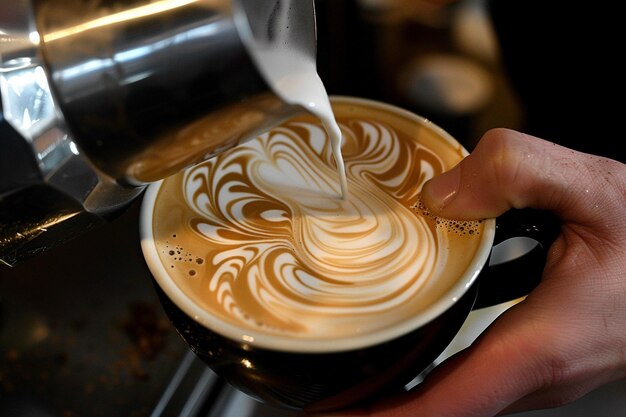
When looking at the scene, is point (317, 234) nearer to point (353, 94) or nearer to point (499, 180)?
point (499, 180)

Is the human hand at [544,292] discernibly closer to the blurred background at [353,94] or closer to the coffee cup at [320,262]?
the coffee cup at [320,262]

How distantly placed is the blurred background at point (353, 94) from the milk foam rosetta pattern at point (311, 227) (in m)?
0.27

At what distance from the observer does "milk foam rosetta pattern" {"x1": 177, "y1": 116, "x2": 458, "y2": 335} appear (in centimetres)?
57

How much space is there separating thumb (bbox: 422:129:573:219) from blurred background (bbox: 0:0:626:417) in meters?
0.28

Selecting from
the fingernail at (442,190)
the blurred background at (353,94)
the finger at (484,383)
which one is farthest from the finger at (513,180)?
the blurred background at (353,94)

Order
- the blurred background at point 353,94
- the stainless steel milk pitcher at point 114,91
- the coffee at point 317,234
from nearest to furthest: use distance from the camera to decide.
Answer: the stainless steel milk pitcher at point 114,91, the coffee at point 317,234, the blurred background at point 353,94

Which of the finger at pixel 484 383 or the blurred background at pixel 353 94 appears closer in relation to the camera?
the finger at pixel 484 383

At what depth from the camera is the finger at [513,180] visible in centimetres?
63

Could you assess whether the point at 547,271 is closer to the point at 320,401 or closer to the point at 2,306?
the point at 320,401

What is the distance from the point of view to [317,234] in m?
0.65

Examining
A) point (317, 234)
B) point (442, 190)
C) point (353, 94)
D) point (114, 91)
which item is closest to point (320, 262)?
point (317, 234)

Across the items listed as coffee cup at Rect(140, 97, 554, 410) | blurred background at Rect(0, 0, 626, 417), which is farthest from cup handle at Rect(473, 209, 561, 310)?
blurred background at Rect(0, 0, 626, 417)

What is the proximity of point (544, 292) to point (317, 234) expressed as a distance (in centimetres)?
23

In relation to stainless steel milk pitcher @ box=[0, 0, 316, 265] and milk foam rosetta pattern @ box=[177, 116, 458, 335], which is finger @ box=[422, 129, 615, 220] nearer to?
milk foam rosetta pattern @ box=[177, 116, 458, 335]
